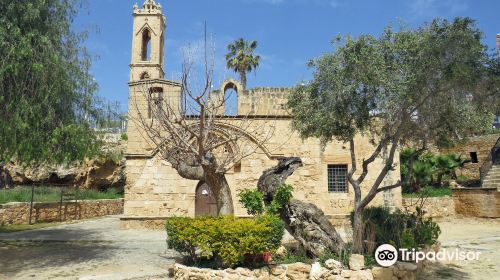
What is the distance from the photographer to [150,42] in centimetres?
2694

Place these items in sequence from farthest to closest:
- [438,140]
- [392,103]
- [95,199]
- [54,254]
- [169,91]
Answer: [95,199] → [169,91] → [54,254] → [438,140] → [392,103]

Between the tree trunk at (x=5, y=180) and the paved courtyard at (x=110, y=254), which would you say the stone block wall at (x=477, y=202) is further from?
the tree trunk at (x=5, y=180)

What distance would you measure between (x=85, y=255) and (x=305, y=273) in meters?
6.26

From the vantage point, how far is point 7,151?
8656 millimetres

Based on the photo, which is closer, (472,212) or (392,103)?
(392,103)

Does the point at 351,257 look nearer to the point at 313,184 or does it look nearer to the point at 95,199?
the point at 313,184

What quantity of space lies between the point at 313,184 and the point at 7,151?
10.9m

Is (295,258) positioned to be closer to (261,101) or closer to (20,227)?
(261,101)

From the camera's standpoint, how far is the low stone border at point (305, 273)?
7035mm

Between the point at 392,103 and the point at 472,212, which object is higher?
the point at 392,103

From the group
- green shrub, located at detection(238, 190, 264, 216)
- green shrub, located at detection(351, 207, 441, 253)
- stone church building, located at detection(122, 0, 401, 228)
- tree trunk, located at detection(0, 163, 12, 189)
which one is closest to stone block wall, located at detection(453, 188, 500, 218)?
stone church building, located at detection(122, 0, 401, 228)

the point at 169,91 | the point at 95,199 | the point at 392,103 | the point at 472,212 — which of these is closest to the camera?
the point at 392,103

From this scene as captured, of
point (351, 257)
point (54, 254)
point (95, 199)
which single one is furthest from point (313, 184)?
point (95, 199)

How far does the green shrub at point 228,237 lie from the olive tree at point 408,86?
2.10m
